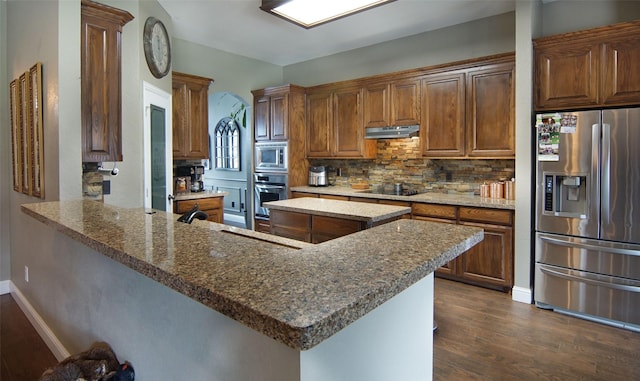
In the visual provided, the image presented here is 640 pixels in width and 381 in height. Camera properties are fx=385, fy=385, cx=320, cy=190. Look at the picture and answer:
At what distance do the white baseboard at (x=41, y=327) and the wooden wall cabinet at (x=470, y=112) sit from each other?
3.89 meters

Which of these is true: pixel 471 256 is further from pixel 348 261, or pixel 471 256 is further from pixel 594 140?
pixel 348 261

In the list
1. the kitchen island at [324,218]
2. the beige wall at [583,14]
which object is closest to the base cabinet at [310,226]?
the kitchen island at [324,218]

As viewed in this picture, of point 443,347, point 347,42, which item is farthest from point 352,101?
point 443,347

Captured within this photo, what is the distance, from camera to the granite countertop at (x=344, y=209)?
302 centimetres

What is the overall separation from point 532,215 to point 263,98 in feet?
13.3

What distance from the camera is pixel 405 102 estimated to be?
4.72 meters

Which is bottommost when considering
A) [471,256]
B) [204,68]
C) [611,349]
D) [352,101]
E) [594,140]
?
[611,349]

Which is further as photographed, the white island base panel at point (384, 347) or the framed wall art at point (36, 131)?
the framed wall art at point (36, 131)

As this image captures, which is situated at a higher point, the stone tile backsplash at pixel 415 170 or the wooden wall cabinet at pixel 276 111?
the wooden wall cabinet at pixel 276 111

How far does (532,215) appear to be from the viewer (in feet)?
11.5

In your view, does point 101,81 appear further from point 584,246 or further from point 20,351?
point 584,246

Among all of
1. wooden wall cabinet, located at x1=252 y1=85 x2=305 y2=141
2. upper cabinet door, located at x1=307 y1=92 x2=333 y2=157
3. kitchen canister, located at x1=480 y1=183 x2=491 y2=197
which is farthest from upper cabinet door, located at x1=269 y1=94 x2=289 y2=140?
kitchen canister, located at x1=480 y1=183 x2=491 y2=197

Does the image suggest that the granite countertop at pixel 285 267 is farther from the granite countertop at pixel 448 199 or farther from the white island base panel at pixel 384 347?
the granite countertop at pixel 448 199

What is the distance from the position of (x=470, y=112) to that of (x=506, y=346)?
97.0 inches
